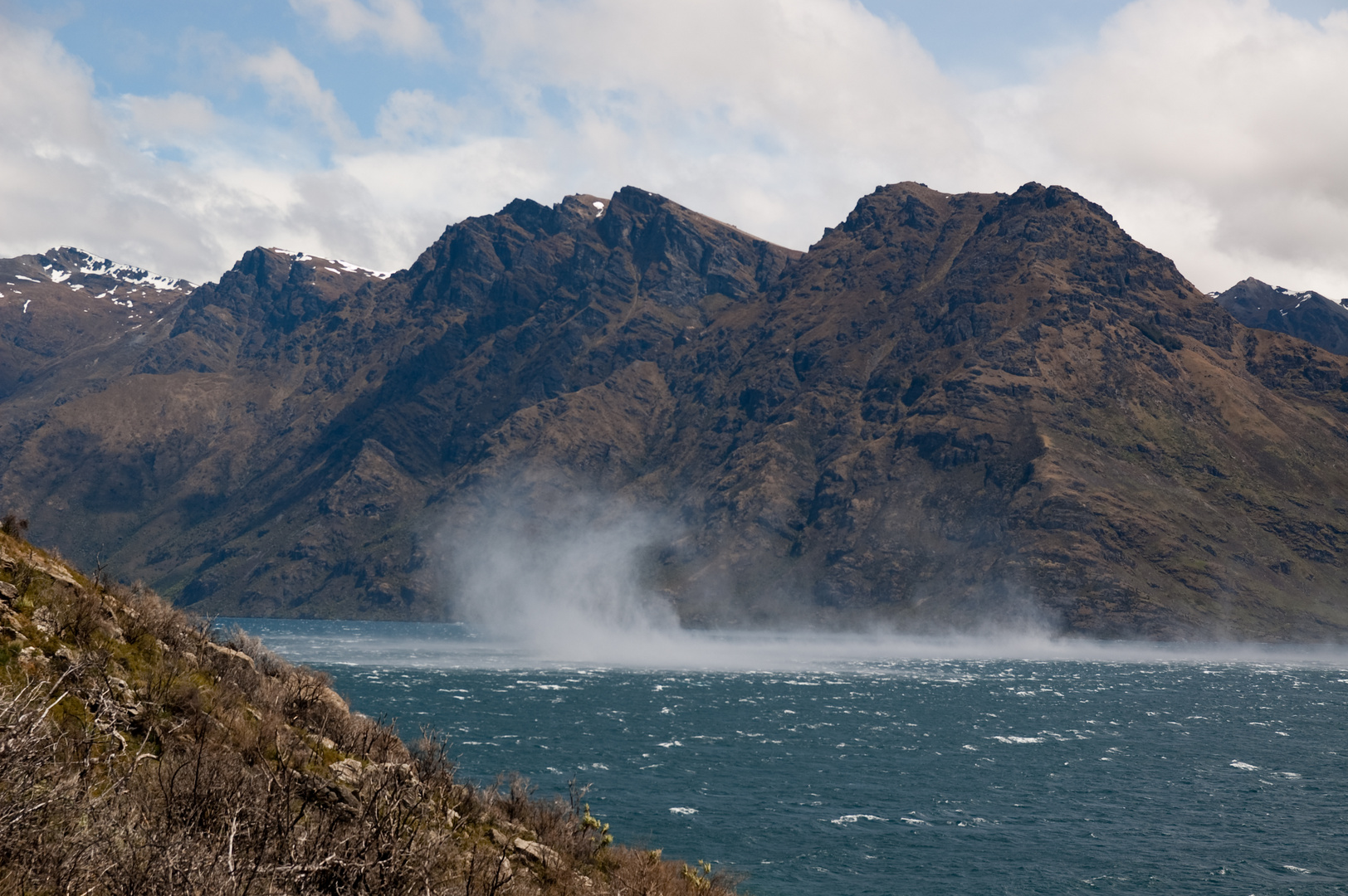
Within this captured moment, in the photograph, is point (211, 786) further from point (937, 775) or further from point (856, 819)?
point (937, 775)

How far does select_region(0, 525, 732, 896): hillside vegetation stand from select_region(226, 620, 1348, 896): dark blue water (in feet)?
77.4

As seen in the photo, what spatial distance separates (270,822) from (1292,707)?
13670 cm

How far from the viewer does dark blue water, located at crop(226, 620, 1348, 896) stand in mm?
47844

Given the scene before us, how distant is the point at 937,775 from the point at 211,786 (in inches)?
2627

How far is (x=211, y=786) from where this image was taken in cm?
1442

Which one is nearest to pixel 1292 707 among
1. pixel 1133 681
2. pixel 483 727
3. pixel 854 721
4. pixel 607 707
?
pixel 1133 681

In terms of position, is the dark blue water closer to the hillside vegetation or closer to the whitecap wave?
the whitecap wave

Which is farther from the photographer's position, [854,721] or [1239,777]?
[854,721]

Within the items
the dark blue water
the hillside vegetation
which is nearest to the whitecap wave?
the dark blue water

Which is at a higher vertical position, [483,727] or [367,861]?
[367,861]

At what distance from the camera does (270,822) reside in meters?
13.5

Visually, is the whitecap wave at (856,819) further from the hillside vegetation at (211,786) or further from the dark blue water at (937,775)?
the hillside vegetation at (211,786)

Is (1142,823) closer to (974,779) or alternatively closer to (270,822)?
(974,779)

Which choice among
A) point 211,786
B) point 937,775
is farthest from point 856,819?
point 211,786
